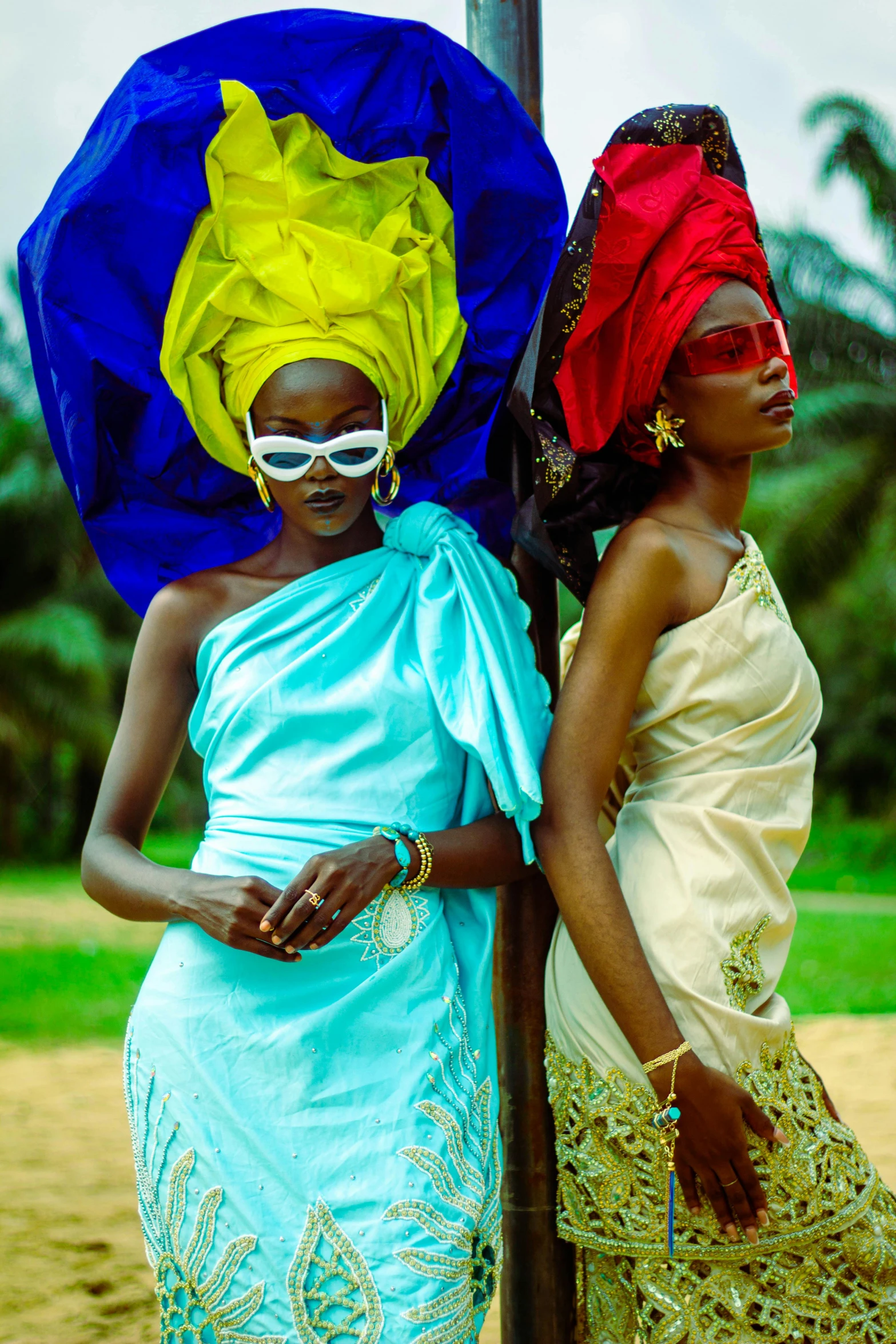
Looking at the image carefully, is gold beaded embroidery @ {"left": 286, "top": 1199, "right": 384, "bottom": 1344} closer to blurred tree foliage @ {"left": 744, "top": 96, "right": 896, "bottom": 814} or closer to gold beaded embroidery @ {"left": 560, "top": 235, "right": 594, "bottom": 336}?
gold beaded embroidery @ {"left": 560, "top": 235, "right": 594, "bottom": 336}

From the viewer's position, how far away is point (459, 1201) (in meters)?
2.42

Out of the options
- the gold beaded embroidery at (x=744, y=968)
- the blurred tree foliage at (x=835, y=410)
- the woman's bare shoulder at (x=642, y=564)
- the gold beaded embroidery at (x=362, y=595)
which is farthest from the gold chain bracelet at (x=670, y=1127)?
the blurred tree foliage at (x=835, y=410)

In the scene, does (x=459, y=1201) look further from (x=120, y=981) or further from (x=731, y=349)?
(x=120, y=981)

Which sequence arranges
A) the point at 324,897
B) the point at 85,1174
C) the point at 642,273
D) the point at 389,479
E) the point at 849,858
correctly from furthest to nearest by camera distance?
1. the point at 849,858
2. the point at 85,1174
3. the point at 389,479
4. the point at 642,273
5. the point at 324,897

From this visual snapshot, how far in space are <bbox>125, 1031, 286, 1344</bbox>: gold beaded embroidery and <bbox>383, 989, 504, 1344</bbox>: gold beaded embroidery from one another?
0.96 feet

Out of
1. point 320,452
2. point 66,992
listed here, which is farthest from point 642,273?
point 66,992

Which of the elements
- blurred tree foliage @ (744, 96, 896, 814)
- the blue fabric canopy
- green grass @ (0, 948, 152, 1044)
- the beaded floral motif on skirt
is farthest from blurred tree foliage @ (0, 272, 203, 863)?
the beaded floral motif on skirt

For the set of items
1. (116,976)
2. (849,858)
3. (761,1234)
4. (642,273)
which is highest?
(642,273)

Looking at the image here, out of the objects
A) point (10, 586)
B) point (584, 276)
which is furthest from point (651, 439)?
point (10, 586)

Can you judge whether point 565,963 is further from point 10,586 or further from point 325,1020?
point 10,586

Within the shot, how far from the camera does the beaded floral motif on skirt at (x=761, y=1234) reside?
2.49 m

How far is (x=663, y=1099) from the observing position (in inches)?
95.8

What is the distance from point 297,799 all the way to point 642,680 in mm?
712

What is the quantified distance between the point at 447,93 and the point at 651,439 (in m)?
0.87
